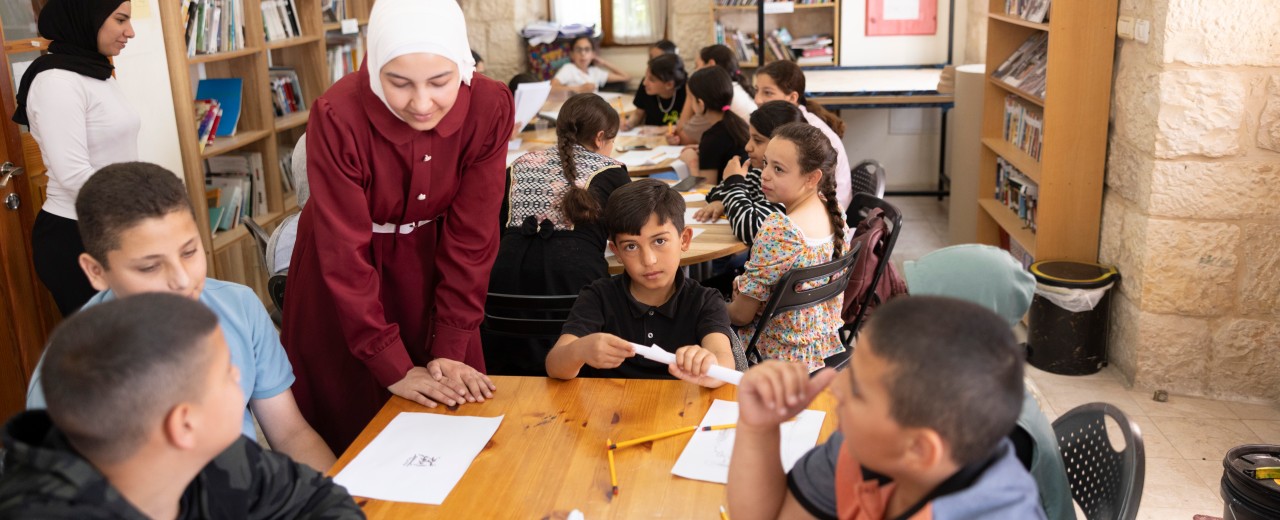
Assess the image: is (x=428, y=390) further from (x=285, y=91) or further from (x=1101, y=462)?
(x=285, y=91)

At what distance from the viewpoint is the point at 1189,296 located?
352 cm

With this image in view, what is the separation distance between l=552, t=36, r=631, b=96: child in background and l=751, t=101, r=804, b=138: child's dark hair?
3.39 metres

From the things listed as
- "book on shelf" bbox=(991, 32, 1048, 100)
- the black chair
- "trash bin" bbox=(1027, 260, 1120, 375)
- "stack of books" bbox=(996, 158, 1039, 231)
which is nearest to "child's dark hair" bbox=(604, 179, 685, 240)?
the black chair

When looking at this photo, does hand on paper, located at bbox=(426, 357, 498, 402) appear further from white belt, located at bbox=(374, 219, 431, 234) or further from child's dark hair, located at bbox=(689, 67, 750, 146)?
child's dark hair, located at bbox=(689, 67, 750, 146)

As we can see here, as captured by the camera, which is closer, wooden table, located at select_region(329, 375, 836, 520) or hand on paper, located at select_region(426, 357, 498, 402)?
wooden table, located at select_region(329, 375, 836, 520)

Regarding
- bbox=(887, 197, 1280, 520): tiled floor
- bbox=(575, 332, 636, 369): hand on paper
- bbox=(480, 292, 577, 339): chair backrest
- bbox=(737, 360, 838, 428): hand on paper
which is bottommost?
bbox=(887, 197, 1280, 520): tiled floor

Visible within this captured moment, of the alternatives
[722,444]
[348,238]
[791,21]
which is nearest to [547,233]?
[348,238]

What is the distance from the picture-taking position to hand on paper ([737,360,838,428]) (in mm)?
1295

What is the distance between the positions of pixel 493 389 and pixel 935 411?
1013mm

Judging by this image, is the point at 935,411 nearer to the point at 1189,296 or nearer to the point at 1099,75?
the point at 1189,296

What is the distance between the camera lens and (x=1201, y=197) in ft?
11.2

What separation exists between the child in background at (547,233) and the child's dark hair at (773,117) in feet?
2.28

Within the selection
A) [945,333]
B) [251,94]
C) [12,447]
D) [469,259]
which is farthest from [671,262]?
[251,94]

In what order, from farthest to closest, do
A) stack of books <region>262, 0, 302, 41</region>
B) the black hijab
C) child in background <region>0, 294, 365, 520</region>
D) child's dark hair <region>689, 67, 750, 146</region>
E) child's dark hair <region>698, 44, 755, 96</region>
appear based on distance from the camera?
child's dark hair <region>698, 44, 755, 96</region>, stack of books <region>262, 0, 302, 41</region>, child's dark hair <region>689, 67, 750, 146</region>, the black hijab, child in background <region>0, 294, 365, 520</region>
